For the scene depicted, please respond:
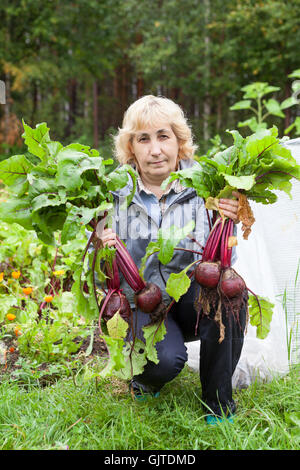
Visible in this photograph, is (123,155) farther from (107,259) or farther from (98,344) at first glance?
(98,344)

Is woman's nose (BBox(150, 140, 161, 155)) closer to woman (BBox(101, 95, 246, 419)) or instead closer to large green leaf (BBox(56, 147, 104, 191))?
woman (BBox(101, 95, 246, 419))

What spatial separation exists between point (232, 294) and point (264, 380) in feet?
2.76

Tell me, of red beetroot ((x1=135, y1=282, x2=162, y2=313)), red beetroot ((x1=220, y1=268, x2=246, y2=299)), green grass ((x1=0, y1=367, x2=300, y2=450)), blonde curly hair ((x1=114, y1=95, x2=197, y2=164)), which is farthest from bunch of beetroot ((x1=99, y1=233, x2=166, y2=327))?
blonde curly hair ((x1=114, y1=95, x2=197, y2=164))

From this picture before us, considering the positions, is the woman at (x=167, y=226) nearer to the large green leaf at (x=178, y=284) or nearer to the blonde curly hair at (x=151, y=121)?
the blonde curly hair at (x=151, y=121)

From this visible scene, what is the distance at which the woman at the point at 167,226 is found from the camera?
1758 mm

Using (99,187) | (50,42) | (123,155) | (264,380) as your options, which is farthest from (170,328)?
(50,42)

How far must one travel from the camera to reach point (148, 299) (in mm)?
1633

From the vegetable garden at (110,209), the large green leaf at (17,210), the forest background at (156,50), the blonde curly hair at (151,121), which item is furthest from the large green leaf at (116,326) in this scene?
the forest background at (156,50)

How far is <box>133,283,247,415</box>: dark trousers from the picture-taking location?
1.71m

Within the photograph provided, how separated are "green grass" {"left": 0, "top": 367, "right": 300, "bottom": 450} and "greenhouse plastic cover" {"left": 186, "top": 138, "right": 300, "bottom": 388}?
5.6 inches

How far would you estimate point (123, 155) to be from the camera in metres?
2.22

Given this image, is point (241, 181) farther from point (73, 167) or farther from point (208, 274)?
point (73, 167)

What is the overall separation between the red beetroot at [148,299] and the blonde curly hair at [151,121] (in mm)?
827

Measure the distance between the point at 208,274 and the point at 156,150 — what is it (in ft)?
2.38
